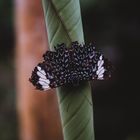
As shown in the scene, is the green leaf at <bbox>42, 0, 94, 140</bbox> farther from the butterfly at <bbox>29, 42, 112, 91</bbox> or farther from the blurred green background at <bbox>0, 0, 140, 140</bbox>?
the blurred green background at <bbox>0, 0, 140, 140</bbox>

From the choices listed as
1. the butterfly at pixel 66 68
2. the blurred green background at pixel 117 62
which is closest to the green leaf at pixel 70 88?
the butterfly at pixel 66 68

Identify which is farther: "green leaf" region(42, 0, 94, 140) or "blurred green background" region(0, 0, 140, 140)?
"blurred green background" region(0, 0, 140, 140)

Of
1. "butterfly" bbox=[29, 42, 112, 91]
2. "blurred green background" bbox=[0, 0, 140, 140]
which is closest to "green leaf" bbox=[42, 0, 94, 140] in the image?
"butterfly" bbox=[29, 42, 112, 91]

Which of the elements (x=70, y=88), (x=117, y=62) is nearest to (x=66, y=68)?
(x=70, y=88)

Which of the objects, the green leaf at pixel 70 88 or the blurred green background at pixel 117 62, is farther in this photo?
the blurred green background at pixel 117 62

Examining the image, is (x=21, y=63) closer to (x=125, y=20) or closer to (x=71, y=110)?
(x=125, y=20)

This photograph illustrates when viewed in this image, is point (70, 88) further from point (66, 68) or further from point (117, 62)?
point (117, 62)

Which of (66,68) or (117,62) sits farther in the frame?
(117,62)

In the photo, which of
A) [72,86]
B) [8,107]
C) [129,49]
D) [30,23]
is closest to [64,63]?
[72,86]

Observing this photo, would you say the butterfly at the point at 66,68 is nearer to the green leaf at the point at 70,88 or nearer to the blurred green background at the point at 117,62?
the green leaf at the point at 70,88
